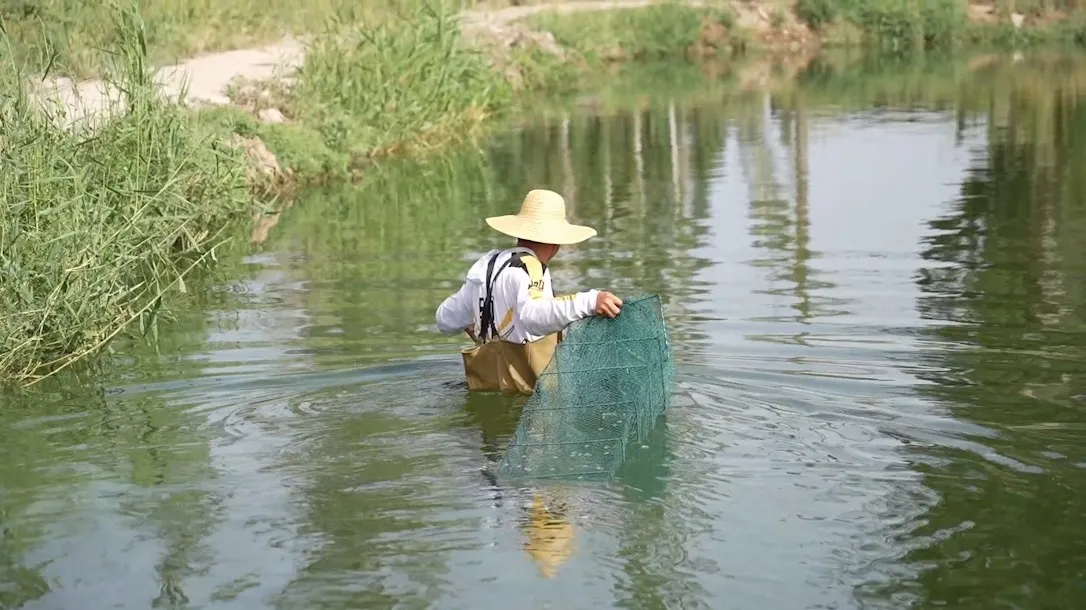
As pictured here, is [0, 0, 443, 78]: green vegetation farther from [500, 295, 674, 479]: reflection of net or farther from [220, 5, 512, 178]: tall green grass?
[500, 295, 674, 479]: reflection of net

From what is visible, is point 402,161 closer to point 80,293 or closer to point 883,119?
point 883,119

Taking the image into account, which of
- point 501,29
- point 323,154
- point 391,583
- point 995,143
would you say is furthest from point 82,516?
point 501,29

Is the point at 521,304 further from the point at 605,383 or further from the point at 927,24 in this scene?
the point at 927,24

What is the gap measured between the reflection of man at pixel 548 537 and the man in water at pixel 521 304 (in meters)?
1.34

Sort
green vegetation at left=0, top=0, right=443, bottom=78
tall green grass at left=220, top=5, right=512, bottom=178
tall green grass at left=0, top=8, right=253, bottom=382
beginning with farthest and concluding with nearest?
green vegetation at left=0, top=0, right=443, bottom=78
tall green grass at left=220, top=5, right=512, bottom=178
tall green grass at left=0, top=8, right=253, bottom=382

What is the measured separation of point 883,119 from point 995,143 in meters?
3.44

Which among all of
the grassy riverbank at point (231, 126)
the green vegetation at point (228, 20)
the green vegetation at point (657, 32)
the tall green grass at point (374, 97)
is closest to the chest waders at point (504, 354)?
the grassy riverbank at point (231, 126)

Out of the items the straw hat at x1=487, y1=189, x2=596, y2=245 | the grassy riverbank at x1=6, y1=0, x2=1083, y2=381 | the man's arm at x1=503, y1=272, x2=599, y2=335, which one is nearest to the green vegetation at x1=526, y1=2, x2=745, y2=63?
the grassy riverbank at x1=6, y1=0, x2=1083, y2=381

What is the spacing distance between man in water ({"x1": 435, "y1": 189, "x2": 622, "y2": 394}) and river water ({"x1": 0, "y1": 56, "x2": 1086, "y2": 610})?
0.73 ft

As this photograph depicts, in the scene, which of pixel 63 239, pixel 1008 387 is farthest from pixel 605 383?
pixel 63 239

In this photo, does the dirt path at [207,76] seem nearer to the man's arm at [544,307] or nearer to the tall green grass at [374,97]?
the tall green grass at [374,97]

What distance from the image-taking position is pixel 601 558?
20.7 feet

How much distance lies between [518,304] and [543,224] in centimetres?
40

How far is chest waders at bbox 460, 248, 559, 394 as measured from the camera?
8.30 meters
